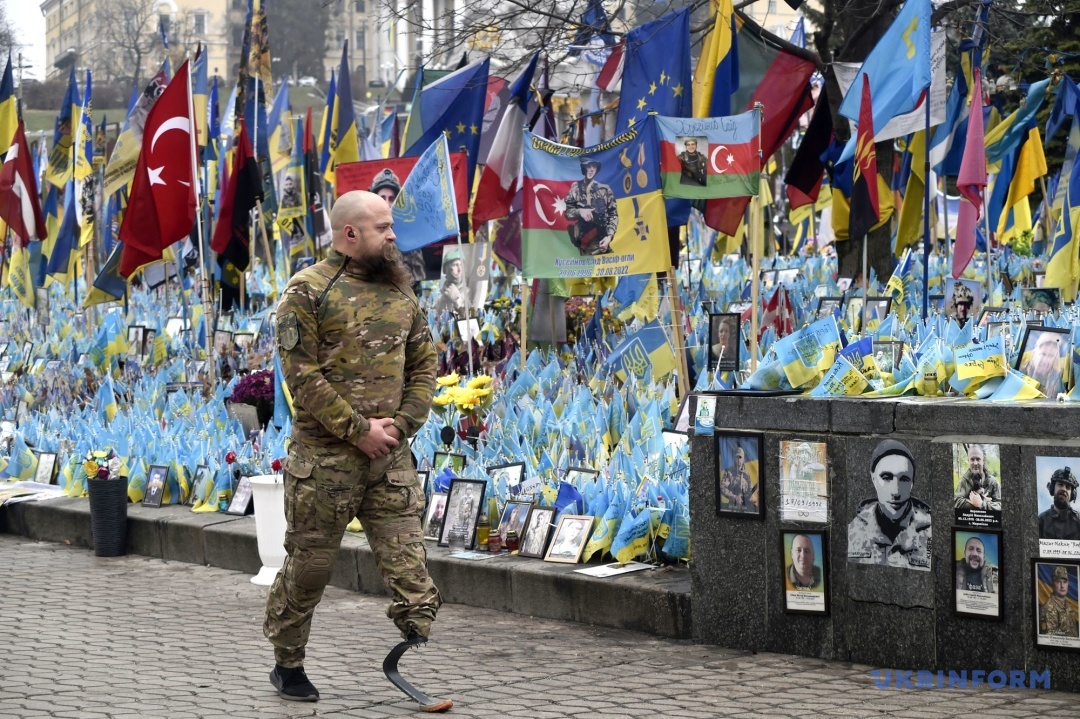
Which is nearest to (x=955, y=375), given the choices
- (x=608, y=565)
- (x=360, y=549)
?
(x=608, y=565)

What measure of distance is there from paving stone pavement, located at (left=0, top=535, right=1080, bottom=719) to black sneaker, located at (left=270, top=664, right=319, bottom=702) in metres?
0.04

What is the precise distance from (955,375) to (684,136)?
4.38m

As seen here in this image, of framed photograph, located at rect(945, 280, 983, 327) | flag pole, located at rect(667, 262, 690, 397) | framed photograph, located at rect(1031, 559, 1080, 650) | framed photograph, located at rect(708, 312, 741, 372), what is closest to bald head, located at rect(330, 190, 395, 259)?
framed photograph, located at rect(1031, 559, 1080, 650)

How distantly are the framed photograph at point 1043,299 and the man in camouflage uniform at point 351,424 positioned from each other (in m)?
7.83

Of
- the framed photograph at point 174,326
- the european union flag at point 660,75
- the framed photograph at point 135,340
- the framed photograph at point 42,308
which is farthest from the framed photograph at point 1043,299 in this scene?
the framed photograph at point 42,308

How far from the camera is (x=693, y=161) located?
9680 mm

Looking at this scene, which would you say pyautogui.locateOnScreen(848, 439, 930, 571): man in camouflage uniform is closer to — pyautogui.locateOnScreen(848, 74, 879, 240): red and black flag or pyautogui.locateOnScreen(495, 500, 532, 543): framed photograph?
pyautogui.locateOnScreen(495, 500, 532, 543): framed photograph

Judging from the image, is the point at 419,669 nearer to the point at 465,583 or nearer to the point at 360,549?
the point at 465,583

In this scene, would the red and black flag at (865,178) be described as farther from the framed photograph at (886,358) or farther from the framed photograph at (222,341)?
the framed photograph at (222,341)

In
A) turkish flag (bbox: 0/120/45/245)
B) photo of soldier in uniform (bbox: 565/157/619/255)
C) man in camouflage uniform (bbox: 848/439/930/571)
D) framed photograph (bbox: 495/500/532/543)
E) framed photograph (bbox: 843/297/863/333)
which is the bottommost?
framed photograph (bbox: 495/500/532/543)

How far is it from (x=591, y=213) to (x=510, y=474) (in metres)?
2.81

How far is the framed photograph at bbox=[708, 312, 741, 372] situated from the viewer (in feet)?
33.4

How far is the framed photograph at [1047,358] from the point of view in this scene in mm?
5418

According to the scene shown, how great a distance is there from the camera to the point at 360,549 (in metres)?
7.81
